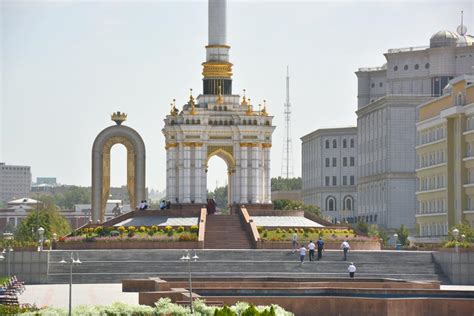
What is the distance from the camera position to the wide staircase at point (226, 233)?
93.5 meters

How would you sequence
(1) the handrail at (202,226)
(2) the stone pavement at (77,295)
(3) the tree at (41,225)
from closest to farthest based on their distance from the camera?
(2) the stone pavement at (77,295) < (1) the handrail at (202,226) < (3) the tree at (41,225)

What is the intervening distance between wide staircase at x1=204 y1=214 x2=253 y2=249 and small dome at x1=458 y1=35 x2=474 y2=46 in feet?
252

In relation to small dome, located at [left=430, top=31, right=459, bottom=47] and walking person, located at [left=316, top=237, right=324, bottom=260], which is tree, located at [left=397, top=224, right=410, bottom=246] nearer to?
small dome, located at [left=430, top=31, right=459, bottom=47]

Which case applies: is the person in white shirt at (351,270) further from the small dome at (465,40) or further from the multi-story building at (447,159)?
the small dome at (465,40)

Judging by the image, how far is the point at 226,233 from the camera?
96188mm

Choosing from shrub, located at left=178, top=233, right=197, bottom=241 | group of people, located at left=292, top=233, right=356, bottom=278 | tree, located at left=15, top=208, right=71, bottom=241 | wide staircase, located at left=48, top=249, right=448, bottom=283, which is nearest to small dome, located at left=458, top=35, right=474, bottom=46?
tree, located at left=15, top=208, right=71, bottom=241

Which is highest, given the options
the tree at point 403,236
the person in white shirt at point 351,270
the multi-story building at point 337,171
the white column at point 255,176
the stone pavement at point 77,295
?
the multi-story building at point 337,171

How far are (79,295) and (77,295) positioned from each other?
102mm

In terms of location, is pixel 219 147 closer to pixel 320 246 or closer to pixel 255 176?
pixel 255 176

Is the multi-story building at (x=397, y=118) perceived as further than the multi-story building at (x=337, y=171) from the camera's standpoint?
No

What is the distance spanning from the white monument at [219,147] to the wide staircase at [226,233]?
27.9ft

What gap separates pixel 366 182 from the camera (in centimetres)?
17212

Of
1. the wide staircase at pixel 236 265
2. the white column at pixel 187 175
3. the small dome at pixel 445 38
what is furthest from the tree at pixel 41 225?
the small dome at pixel 445 38

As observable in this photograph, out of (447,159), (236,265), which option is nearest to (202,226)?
(236,265)
